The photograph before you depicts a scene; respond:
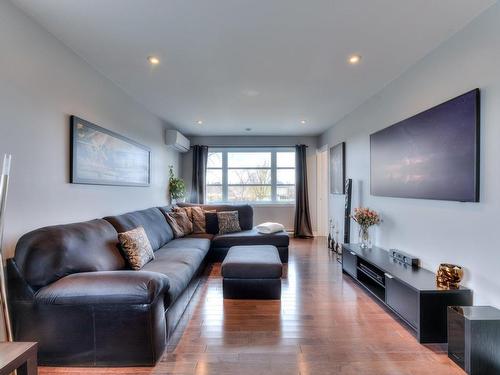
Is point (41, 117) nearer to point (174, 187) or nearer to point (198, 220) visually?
point (198, 220)

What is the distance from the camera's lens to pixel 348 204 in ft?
14.2

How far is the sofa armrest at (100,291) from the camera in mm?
1722

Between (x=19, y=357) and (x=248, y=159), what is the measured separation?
580 centimetres

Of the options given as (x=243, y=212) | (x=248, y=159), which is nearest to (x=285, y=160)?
(x=248, y=159)

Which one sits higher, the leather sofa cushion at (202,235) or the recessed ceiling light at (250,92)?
the recessed ceiling light at (250,92)

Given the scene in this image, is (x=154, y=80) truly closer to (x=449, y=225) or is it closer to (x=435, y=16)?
(x=435, y=16)

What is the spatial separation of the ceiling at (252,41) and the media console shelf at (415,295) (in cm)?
202

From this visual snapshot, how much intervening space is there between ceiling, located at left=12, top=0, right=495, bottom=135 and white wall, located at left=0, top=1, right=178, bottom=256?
160mm

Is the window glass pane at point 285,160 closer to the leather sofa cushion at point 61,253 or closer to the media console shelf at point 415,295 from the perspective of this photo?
the media console shelf at point 415,295

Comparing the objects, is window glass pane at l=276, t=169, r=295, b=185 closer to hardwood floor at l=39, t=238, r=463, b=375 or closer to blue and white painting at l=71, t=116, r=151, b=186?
blue and white painting at l=71, t=116, r=151, b=186

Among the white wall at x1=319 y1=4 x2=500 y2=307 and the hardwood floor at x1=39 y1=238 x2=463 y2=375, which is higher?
the white wall at x1=319 y1=4 x2=500 y2=307

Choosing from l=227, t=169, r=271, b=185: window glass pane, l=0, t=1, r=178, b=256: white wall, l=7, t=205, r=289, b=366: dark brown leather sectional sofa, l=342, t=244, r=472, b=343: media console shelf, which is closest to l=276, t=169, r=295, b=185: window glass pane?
l=227, t=169, r=271, b=185: window glass pane

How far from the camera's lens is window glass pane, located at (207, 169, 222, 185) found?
6.70 m

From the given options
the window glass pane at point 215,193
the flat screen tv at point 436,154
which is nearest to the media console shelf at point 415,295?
the flat screen tv at point 436,154
